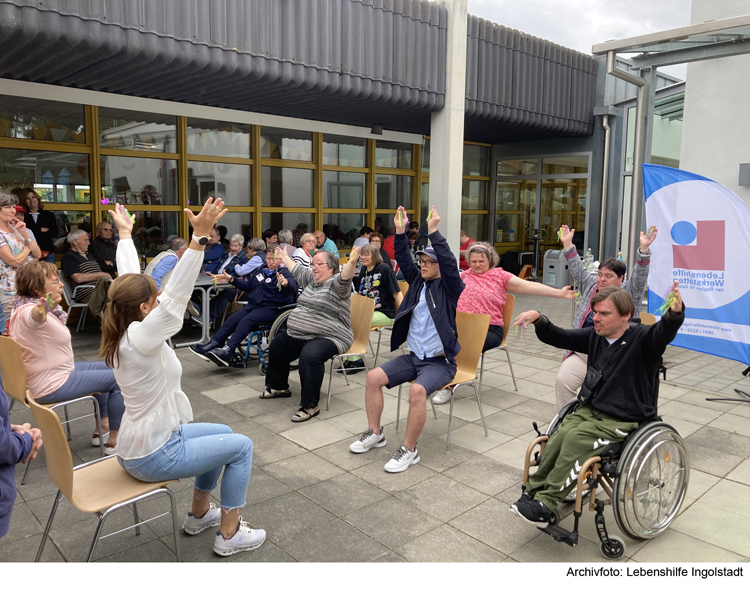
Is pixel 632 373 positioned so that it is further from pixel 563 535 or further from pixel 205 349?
pixel 205 349

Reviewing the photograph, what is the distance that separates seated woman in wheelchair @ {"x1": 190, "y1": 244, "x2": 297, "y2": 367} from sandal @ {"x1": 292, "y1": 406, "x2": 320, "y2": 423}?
1.49 meters

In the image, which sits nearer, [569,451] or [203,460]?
[203,460]

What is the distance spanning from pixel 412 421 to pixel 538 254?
11.0 m

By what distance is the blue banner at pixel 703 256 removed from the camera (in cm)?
454

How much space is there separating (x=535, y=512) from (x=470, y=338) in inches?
75.4

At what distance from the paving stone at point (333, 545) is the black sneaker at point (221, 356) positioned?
3.17 meters

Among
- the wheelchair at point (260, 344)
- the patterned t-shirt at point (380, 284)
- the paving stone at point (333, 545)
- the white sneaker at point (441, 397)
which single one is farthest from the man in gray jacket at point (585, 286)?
the wheelchair at point (260, 344)

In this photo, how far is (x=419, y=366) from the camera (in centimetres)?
417

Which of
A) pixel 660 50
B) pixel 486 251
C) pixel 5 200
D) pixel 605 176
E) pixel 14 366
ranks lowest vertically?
pixel 14 366

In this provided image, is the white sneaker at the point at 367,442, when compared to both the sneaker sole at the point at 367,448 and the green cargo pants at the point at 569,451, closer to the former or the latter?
the sneaker sole at the point at 367,448

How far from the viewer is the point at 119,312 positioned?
2479 mm

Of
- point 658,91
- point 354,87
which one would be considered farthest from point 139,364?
point 658,91

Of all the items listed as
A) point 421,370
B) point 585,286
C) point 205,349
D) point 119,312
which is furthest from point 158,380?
point 205,349

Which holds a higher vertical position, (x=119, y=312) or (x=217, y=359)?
(x=119, y=312)
